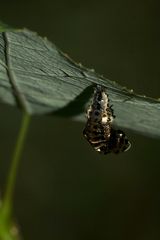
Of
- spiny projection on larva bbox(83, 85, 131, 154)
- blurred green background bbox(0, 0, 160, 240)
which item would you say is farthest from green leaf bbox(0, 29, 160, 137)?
blurred green background bbox(0, 0, 160, 240)

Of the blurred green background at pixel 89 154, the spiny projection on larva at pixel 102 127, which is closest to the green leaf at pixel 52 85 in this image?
the spiny projection on larva at pixel 102 127

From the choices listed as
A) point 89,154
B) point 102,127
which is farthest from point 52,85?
point 89,154

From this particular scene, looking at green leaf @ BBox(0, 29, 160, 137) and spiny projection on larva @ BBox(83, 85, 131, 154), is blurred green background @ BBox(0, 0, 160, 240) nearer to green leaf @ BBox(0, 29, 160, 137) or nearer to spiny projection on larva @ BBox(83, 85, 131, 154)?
spiny projection on larva @ BBox(83, 85, 131, 154)

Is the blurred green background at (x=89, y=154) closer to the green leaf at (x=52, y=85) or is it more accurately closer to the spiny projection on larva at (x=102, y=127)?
the spiny projection on larva at (x=102, y=127)

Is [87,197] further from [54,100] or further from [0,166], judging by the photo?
[54,100]

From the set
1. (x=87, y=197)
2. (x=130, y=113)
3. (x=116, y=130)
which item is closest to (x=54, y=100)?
(x=130, y=113)
